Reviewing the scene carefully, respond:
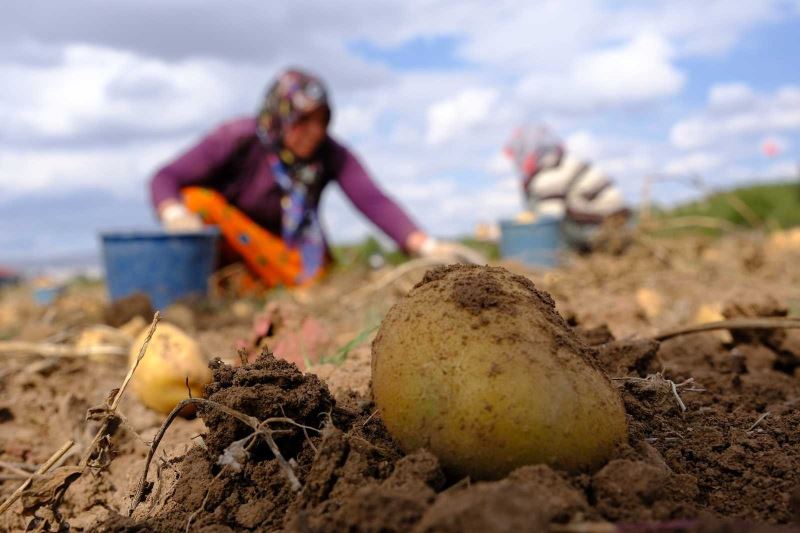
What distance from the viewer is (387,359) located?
1358mm

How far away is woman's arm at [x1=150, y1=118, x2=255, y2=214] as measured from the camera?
6020mm

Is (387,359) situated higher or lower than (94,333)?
higher

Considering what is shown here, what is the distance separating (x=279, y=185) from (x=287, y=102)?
77cm

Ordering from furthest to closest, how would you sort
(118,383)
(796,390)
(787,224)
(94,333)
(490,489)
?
(787,224) < (94,333) < (118,383) < (796,390) < (490,489)

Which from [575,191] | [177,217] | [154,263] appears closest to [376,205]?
[177,217]

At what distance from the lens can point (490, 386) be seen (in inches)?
48.4

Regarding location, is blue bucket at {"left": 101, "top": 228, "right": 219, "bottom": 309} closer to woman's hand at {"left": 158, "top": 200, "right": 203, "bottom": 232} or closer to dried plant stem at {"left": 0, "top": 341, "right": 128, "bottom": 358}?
woman's hand at {"left": 158, "top": 200, "right": 203, "bottom": 232}

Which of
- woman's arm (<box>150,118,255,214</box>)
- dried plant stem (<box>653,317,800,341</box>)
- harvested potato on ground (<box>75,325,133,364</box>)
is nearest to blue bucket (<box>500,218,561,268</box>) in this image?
woman's arm (<box>150,118,255,214</box>)

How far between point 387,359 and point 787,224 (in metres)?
12.6

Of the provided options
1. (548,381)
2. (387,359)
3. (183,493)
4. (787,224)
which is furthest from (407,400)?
→ (787,224)

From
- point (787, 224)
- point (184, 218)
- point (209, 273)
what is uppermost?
point (184, 218)

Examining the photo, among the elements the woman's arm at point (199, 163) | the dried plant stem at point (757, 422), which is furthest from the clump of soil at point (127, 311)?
the dried plant stem at point (757, 422)

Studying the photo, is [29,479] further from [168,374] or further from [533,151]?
[533,151]

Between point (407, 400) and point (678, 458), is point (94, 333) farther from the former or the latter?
point (678, 458)
